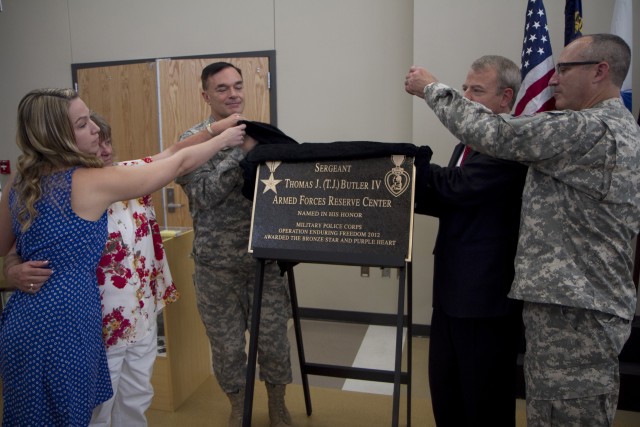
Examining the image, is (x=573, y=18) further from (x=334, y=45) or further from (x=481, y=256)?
(x=481, y=256)

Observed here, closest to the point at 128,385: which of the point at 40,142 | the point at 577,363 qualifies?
the point at 40,142

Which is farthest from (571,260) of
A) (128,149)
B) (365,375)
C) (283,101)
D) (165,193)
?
(128,149)

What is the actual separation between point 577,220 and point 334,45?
2.52m

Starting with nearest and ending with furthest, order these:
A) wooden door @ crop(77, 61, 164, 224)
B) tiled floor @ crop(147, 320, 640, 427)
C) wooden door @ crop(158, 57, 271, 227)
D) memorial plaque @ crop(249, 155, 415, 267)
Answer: memorial plaque @ crop(249, 155, 415, 267) → tiled floor @ crop(147, 320, 640, 427) → wooden door @ crop(158, 57, 271, 227) → wooden door @ crop(77, 61, 164, 224)

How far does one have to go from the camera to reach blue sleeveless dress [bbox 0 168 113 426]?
54.6 inches

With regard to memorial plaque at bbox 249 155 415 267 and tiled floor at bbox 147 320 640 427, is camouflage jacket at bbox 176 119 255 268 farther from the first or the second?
tiled floor at bbox 147 320 640 427

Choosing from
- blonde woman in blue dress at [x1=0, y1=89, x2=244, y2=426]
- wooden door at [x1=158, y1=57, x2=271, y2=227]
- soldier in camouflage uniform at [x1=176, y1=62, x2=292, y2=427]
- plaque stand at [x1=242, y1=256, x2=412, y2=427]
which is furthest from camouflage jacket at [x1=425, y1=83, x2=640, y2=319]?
wooden door at [x1=158, y1=57, x2=271, y2=227]

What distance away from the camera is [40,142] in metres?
1.38

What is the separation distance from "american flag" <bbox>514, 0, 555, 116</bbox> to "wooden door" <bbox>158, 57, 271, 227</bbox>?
188cm

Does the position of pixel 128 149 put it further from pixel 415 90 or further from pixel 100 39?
pixel 415 90

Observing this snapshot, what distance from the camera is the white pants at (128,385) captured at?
1.73 m

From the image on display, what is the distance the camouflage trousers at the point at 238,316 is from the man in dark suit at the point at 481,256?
29.0 inches

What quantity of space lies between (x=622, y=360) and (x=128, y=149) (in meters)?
3.85

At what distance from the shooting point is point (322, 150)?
5.10 feet
